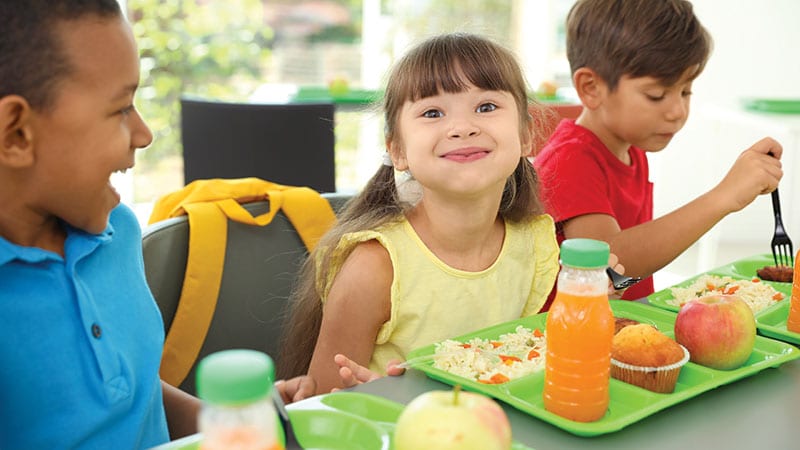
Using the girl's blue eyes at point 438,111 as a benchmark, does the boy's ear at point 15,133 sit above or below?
above

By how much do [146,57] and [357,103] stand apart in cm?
202

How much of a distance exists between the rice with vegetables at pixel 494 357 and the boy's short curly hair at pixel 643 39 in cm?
77

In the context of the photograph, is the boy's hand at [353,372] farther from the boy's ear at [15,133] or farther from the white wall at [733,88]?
the white wall at [733,88]

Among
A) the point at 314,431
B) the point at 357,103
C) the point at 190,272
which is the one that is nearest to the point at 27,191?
the point at 314,431

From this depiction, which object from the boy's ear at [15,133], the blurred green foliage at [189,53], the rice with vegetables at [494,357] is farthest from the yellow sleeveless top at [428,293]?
the blurred green foliage at [189,53]

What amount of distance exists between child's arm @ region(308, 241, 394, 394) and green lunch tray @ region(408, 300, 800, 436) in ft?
0.70

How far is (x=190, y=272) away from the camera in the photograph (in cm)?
143

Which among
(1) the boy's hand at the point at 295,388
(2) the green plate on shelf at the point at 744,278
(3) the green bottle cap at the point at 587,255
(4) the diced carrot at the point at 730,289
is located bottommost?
(1) the boy's hand at the point at 295,388

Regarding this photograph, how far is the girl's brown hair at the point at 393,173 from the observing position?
53.4 inches

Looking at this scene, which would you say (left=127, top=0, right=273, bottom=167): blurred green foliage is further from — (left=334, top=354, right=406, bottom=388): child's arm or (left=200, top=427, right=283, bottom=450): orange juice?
(left=200, top=427, right=283, bottom=450): orange juice

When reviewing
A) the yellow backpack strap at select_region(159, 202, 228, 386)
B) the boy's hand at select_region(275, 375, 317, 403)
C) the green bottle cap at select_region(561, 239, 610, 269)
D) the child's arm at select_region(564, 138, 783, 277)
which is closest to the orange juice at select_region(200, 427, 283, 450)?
the green bottle cap at select_region(561, 239, 610, 269)

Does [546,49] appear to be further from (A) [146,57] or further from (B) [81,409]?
(B) [81,409]

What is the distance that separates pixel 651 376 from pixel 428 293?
17.7 inches

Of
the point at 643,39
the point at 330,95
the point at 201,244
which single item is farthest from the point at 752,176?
the point at 330,95
